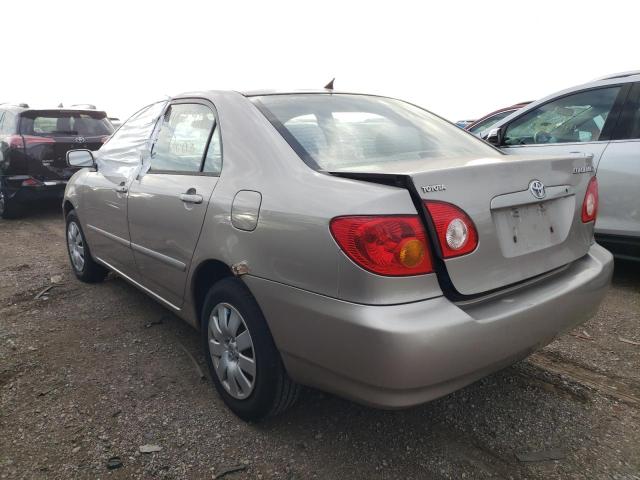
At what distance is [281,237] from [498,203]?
Answer: 31.7 inches

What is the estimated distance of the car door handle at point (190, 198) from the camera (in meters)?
2.48

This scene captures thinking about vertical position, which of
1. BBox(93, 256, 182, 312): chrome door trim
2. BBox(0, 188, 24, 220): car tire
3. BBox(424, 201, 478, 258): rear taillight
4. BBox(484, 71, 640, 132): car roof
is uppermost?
BBox(484, 71, 640, 132): car roof

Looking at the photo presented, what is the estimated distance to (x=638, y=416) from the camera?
7.64 ft

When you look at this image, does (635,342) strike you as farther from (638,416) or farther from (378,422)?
(378,422)

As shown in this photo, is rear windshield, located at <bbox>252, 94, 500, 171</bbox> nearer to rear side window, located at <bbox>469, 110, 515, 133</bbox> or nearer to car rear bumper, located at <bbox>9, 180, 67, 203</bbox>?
rear side window, located at <bbox>469, 110, 515, 133</bbox>

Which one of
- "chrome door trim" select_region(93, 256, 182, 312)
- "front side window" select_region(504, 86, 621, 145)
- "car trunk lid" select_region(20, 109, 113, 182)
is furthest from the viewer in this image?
"car trunk lid" select_region(20, 109, 113, 182)

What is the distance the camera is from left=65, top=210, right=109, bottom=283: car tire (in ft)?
14.3

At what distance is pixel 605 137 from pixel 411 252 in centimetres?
309

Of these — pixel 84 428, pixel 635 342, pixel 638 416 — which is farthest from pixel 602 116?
pixel 84 428

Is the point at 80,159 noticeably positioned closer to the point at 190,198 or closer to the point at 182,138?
the point at 182,138

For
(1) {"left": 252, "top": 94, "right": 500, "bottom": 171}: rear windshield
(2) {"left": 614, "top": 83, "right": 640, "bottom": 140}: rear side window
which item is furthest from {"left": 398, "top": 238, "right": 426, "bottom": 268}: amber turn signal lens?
(2) {"left": 614, "top": 83, "right": 640, "bottom": 140}: rear side window

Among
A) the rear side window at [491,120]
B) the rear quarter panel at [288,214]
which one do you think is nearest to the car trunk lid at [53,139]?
the rear side window at [491,120]

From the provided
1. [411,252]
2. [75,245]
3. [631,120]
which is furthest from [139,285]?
[631,120]

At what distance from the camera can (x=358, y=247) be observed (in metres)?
1.71
